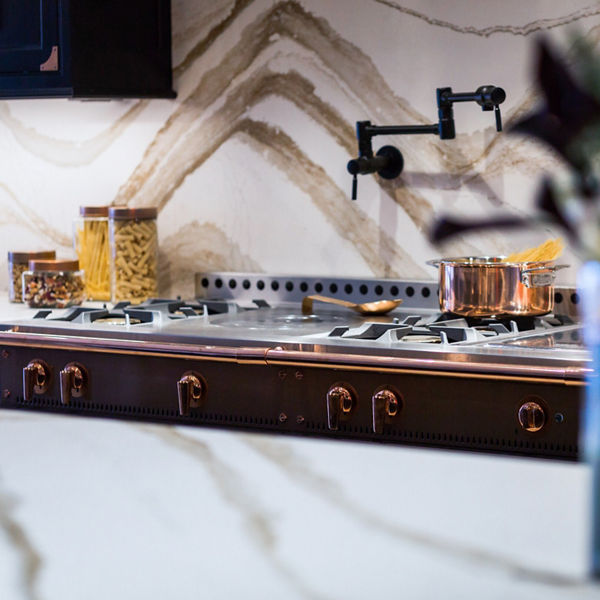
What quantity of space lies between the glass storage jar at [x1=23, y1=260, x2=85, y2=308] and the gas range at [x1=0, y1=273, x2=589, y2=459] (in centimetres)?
19

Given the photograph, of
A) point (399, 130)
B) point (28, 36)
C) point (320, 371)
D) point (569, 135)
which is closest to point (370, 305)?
point (399, 130)

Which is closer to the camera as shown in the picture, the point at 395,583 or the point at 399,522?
the point at 395,583

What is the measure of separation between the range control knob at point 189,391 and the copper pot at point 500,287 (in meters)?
0.55

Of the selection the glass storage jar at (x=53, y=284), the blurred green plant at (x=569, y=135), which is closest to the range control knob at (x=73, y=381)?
the glass storage jar at (x=53, y=284)

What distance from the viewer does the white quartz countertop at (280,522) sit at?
0.87 m

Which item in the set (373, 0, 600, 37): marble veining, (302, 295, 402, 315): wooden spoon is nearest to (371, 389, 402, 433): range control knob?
(302, 295, 402, 315): wooden spoon

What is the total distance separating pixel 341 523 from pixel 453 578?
0.54 ft

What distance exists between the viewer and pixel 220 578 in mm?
889

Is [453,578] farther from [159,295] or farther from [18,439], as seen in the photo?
[159,295]

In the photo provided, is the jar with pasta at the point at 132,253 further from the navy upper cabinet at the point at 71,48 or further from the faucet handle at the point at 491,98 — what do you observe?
the faucet handle at the point at 491,98

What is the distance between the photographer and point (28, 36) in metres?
2.93

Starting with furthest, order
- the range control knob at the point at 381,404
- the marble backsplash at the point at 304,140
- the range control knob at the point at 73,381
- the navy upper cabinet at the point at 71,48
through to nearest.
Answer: the navy upper cabinet at the point at 71,48 → the marble backsplash at the point at 304,140 → the range control knob at the point at 73,381 → the range control knob at the point at 381,404

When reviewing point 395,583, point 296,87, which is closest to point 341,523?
point 395,583

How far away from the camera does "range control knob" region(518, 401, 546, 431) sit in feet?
6.69
